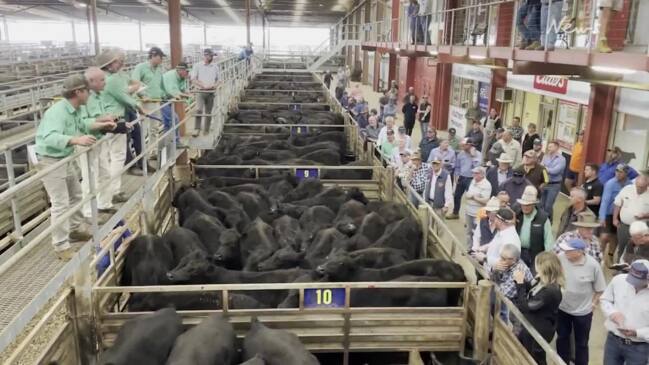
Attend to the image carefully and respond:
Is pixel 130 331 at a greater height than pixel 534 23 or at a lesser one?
lesser

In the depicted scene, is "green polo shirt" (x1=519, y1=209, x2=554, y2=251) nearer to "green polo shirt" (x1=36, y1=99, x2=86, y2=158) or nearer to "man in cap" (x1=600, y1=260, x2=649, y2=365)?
"man in cap" (x1=600, y1=260, x2=649, y2=365)

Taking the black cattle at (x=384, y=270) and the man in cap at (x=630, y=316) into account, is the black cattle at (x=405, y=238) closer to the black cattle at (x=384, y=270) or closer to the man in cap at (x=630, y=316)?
the black cattle at (x=384, y=270)

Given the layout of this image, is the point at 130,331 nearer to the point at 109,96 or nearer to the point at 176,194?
the point at 109,96

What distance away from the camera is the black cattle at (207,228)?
7797 mm

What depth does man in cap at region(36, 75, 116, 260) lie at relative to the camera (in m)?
5.15

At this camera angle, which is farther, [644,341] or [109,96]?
[109,96]

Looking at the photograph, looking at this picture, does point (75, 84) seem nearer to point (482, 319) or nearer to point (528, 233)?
point (482, 319)

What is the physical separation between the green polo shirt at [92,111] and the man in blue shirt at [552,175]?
23.3ft

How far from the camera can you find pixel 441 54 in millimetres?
15656

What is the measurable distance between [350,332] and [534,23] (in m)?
7.04

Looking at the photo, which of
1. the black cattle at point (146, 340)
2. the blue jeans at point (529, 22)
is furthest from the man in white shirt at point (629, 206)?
the black cattle at point (146, 340)

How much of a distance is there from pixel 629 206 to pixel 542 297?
360 cm

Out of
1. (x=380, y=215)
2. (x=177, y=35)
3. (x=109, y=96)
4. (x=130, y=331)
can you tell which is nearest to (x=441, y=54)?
(x=177, y=35)

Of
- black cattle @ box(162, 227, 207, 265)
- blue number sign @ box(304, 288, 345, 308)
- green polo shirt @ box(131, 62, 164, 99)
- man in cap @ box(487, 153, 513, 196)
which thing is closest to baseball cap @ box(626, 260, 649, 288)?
blue number sign @ box(304, 288, 345, 308)
